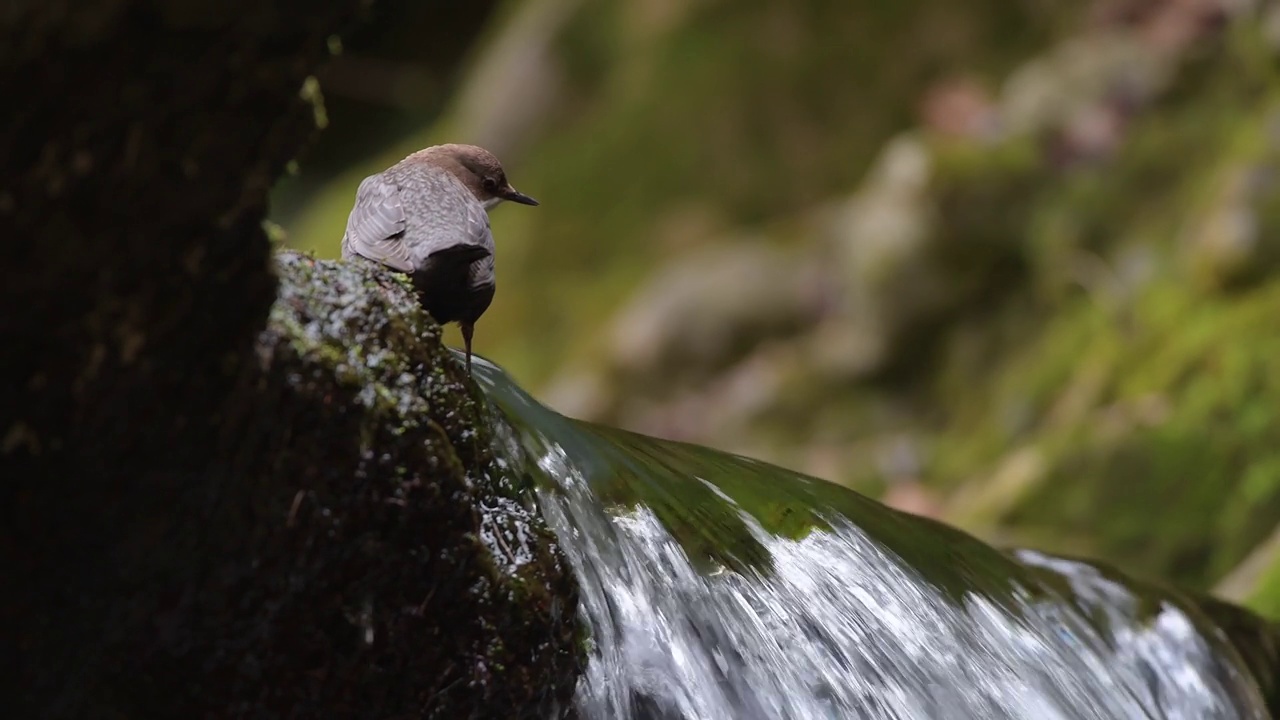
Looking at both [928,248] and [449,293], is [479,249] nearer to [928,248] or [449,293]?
[449,293]

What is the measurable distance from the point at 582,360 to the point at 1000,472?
408 cm

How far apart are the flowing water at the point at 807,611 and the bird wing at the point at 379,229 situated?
401mm

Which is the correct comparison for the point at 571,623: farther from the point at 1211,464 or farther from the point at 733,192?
the point at 733,192

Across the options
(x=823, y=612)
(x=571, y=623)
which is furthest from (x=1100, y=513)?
(x=571, y=623)

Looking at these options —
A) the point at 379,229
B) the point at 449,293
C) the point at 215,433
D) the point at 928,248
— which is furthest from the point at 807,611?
the point at 928,248

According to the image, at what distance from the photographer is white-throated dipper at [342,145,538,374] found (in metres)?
→ 2.40

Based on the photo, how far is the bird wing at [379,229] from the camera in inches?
95.0

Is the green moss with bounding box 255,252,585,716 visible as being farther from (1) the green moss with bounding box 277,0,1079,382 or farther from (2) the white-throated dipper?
(1) the green moss with bounding box 277,0,1079,382

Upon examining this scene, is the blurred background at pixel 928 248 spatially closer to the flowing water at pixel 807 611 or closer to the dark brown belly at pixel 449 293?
the flowing water at pixel 807 611

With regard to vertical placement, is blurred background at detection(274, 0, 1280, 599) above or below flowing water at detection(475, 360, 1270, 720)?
above

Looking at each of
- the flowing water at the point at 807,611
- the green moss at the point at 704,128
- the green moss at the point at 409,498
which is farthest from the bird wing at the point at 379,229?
the green moss at the point at 704,128

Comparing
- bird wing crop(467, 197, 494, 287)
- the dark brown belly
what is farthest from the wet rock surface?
bird wing crop(467, 197, 494, 287)

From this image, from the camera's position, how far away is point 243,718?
76.6 inches

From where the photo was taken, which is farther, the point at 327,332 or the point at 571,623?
the point at 571,623
